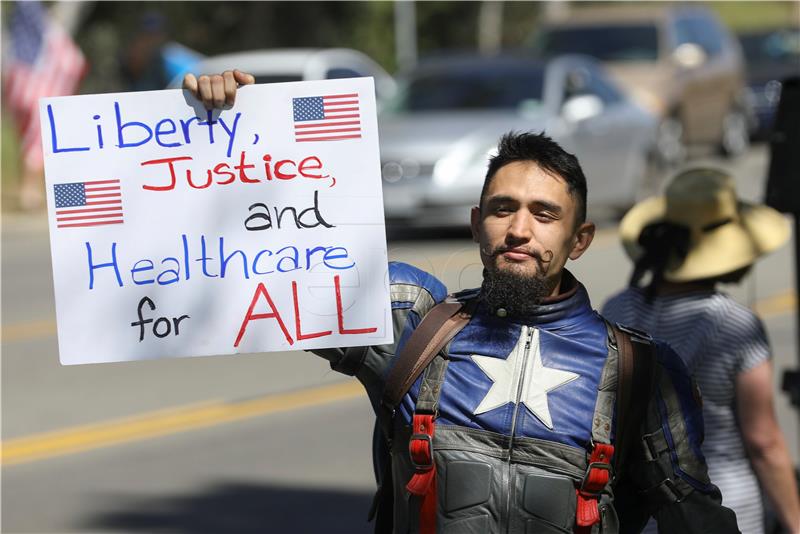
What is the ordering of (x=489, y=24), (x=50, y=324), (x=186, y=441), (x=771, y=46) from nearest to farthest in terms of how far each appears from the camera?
(x=186, y=441)
(x=50, y=324)
(x=771, y=46)
(x=489, y=24)

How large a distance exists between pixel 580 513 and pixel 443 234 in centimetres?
1263

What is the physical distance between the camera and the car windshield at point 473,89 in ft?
49.5

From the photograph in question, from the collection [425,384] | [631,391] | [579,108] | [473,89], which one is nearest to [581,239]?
[631,391]

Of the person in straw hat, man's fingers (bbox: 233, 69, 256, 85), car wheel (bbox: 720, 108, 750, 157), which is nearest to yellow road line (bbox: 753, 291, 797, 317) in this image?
the person in straw hat

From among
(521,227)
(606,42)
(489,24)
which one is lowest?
(521,227)

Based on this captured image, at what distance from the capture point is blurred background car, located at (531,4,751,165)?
19.4 metres

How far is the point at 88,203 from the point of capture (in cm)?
301

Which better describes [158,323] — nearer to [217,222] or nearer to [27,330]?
[217,222]

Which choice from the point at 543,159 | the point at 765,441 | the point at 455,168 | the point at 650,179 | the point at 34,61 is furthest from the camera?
the point at 34,61

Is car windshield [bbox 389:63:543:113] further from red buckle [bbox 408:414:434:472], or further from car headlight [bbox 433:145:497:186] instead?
red buckle [bbox 408:414:434:472]

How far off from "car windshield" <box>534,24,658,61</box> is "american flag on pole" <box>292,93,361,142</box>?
17.2 metres

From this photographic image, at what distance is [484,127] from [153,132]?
1137 centimetres

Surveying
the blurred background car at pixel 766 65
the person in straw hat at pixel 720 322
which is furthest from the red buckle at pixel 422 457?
the blurred background car at pixel 766 65

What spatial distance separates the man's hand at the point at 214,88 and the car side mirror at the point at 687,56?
1741 cm
